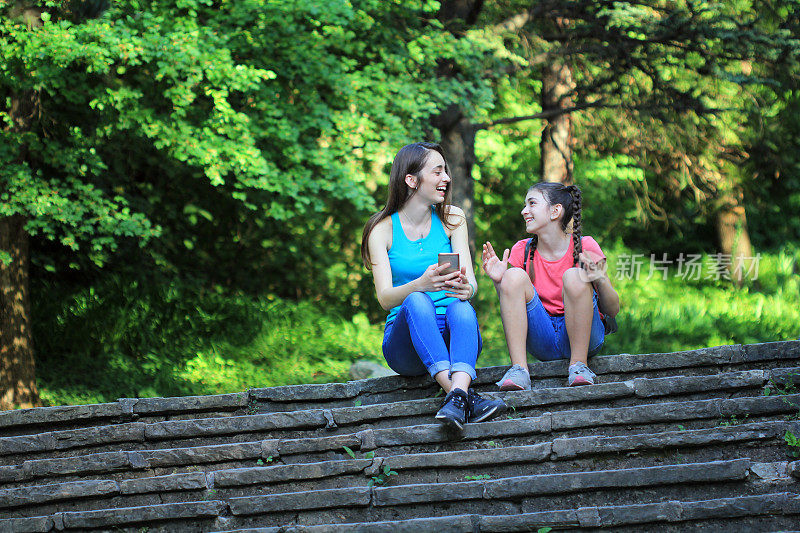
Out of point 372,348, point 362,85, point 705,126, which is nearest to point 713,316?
point 705,126

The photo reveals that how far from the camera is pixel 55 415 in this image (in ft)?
12.7

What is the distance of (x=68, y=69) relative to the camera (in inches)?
277

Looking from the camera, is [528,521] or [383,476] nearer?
[528,521]

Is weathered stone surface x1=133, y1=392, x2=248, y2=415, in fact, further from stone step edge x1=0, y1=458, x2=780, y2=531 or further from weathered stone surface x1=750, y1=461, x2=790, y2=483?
weathered stone surface x1=750, y1=461, x2=790, y2=483

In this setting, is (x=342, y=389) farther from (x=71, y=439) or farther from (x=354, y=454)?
(x=71, y=439)

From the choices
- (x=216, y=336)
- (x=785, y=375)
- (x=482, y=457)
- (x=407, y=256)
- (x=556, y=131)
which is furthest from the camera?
(x=556, y=131)

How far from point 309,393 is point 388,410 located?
49cm

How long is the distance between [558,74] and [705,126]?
107 inches

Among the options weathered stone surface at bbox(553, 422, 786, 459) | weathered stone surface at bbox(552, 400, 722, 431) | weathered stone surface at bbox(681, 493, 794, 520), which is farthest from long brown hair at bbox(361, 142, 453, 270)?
weathered stone surface at bbox(681, 493, 794, 520)

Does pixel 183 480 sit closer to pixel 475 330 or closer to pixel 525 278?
pixel 475 330

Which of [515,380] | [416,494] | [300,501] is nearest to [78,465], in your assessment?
[300,501]

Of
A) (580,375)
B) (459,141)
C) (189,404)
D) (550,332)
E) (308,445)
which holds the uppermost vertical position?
(459,141)

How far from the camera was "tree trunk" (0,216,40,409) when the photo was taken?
25.3 ft

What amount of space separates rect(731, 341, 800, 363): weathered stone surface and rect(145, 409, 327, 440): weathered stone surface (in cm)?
206
